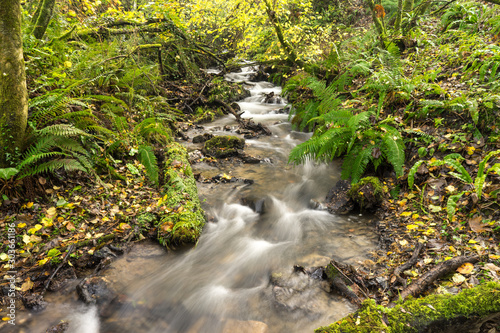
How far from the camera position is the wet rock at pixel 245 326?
2545 mm

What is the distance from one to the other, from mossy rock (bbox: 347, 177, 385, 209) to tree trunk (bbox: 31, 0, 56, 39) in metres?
6.62

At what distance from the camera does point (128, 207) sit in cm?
396

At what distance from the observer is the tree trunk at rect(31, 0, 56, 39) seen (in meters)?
4.92

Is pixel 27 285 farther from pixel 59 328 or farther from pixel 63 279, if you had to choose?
pixel 59 328

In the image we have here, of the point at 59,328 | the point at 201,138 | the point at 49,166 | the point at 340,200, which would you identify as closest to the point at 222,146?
the point at 201,138

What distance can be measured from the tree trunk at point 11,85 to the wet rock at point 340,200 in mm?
4703

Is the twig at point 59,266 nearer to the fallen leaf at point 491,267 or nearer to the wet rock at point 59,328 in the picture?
the wet rock at point 59,328

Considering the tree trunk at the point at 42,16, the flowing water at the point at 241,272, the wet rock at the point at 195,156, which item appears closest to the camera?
the flowing water at the point at 241,272

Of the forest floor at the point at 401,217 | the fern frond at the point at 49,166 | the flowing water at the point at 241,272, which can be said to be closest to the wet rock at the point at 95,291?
the flowing water at the point at 241,272

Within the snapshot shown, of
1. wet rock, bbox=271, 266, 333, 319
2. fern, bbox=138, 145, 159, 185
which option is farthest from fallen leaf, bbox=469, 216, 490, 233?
fern, bbox=138, 145, 159, 185

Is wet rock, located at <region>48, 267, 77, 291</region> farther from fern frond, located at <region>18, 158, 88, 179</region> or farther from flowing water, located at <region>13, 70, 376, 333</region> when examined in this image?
fern frond, located at <region>18, 158, 88, 179</region>

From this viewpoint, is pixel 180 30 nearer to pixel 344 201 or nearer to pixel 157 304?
pixel 344 201

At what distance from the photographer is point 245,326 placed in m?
2.63

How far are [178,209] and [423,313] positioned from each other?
316 centimetres
